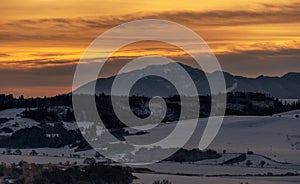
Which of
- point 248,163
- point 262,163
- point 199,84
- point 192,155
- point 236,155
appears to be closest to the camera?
point 262,163

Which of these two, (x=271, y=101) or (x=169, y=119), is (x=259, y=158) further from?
(x=271, y=101)

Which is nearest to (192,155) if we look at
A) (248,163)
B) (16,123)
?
(248,163)

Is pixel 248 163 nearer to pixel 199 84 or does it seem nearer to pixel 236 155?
pixel 236 155

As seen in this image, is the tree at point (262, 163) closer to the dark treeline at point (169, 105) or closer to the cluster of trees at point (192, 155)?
the cluster of trees at point (192, 155)

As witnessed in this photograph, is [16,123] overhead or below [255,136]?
overhead

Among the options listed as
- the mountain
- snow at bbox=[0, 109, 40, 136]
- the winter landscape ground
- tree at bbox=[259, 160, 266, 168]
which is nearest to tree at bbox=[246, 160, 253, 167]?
the winter landscape ground

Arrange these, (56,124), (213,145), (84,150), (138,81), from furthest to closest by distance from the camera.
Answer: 1. (138,81)
2. (56,124)
3. (84,150)
4. (213,145)

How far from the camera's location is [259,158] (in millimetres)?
48594

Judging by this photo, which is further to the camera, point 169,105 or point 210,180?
point 169,105

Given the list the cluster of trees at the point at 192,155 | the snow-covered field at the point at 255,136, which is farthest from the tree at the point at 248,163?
the cluster of trees at the point at 192,155

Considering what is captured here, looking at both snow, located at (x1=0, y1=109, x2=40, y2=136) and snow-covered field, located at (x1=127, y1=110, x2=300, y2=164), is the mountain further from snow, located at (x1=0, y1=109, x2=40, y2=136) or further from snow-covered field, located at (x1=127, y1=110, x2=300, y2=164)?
snow-covered field, located at (x1=127, y1=110, x2=300, y2=164)

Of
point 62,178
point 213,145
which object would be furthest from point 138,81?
point 62,178

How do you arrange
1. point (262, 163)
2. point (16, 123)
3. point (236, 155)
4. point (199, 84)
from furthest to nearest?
point (199, 84) → point (16, 123) → point (236, 155) → point (262, 163)

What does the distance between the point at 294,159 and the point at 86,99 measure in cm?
4115
